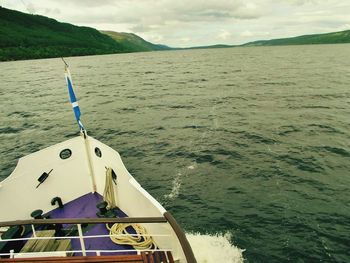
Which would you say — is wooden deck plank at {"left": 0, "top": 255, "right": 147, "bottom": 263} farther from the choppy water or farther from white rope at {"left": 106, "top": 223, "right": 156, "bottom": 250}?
the choppy water

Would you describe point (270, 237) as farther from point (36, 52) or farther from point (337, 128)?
point (36, 52)

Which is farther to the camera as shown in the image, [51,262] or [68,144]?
[68,144]

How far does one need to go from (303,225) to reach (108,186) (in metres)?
8.97

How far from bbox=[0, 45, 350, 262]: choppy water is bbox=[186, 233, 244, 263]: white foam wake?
0.34 m

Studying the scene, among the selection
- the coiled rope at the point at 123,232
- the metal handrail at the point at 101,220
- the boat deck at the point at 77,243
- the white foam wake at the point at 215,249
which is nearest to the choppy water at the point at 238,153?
the white foam wake at the point at 215,249

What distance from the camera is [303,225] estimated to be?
41.3 feet

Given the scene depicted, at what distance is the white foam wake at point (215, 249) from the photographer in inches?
420

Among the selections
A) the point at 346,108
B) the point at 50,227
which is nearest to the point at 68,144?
the point at 50,227

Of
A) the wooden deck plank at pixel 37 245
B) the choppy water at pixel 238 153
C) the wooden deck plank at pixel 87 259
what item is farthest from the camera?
the choppy water at pixel 238 153

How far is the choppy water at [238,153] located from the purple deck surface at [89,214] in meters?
4.22

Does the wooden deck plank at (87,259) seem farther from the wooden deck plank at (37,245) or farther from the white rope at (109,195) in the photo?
the white rope at (109,195)

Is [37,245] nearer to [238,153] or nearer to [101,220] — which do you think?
[101,220]

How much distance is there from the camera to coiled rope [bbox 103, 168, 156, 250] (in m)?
8.46

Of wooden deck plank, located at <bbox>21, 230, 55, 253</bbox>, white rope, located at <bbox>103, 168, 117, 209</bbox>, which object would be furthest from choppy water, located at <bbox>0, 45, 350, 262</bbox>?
wooden deck plank, located at <bbox>21, 230, 55, 253</bbox>
